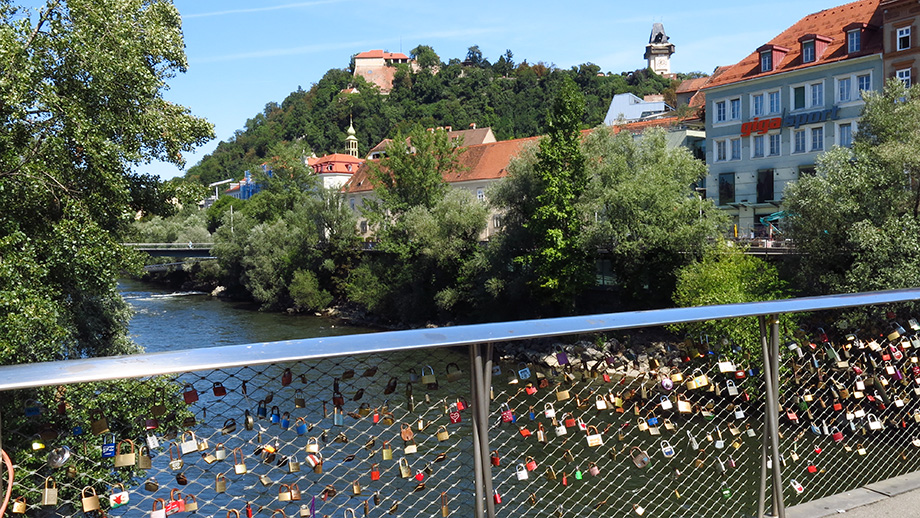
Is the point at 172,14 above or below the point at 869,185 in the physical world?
above

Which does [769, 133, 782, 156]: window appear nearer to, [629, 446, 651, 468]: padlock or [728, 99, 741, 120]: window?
[728, 99, 741, 120]: window

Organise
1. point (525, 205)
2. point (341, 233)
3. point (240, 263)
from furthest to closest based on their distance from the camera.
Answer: point (240, 263), point (341, 233), point (525, 205)

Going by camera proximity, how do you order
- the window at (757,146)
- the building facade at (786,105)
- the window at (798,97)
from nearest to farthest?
the building facade at (786,105) → the window at (798,97) → the window at (757,146)

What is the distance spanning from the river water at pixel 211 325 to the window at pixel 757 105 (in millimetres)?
21454

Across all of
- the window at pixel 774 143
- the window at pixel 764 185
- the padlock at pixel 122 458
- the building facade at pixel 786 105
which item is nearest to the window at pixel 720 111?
the building facade at pixel 786 105

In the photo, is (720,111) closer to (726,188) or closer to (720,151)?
(720,151)

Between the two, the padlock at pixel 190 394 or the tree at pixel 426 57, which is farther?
the tree at pixel 426 57

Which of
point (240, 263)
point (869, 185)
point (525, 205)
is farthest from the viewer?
point (240, 263)

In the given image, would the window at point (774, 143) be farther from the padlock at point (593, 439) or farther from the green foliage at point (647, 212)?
the padlock at point (593, 439)

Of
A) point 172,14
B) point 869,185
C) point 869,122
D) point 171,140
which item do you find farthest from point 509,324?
point 869,122

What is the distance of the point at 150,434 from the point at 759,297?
2398 centimetres

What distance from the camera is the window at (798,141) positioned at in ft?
117

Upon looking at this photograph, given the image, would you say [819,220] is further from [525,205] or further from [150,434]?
[150,434]

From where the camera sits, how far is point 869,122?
22.0 metres
